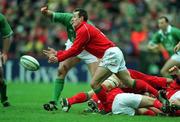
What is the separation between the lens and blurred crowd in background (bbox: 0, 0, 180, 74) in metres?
23.7

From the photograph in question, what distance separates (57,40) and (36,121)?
1340cm

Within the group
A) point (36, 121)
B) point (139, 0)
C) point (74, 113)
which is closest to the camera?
point (36, 121)

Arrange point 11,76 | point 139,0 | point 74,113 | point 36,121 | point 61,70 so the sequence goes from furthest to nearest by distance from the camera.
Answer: point 139,0 < point 11,76 < point 61,70 < point 74,113 < point 36,121

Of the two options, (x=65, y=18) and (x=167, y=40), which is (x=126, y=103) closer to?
(x=65, y=18)

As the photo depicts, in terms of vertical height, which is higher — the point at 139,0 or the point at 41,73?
the point at 139,0

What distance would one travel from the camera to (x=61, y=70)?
1316 cm

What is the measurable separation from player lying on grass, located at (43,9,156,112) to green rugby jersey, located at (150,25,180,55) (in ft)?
14.0

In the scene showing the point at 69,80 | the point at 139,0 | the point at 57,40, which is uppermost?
the point at 139,0

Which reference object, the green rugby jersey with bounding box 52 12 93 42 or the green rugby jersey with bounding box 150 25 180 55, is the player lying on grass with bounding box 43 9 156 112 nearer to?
the green rugby jersey with bounding box 52 12 93 42

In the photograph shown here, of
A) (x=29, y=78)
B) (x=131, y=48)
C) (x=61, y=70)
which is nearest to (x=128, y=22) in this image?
(x=131, y=48)

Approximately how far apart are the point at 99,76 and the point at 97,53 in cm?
52

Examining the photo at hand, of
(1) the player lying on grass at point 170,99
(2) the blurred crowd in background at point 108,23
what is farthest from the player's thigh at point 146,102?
(2) the blurred crowd in background at point 108,23

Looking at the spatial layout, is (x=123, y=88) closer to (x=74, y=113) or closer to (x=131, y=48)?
(x=74, y=113)

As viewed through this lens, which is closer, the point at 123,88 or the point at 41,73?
the point at 123,88
